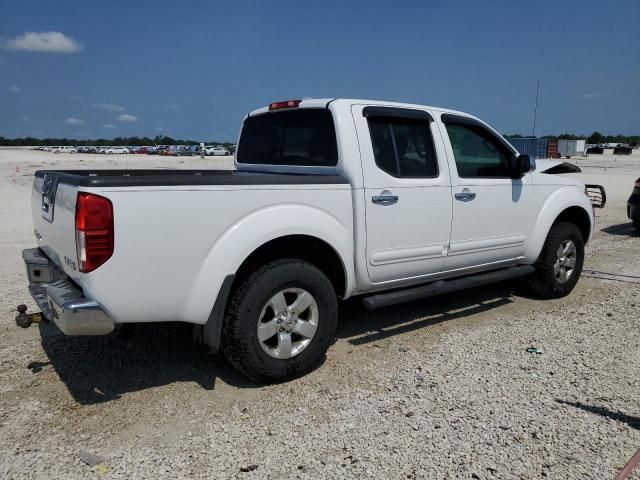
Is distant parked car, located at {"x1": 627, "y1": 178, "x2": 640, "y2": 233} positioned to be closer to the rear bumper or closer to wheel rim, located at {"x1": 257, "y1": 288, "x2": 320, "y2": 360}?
wheel rim, located at {"x1": 257, "y1": 288, "x2": 320, "y2": 360}

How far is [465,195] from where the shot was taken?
471cm

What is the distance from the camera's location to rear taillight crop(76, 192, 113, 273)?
2.97m

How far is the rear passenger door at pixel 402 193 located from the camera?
4129 mm

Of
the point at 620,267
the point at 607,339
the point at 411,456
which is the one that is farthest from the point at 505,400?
the point at 620,267

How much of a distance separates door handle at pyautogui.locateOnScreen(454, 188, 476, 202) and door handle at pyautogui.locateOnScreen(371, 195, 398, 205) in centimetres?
74

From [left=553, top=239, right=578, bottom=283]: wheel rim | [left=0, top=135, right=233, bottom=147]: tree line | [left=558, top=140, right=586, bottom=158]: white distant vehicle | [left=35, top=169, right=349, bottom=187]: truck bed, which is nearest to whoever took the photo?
[left=35, top=169, right=349, bottom=187]: truck bed

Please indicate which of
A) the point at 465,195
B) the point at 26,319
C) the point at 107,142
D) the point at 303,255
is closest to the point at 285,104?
the point at 303,255

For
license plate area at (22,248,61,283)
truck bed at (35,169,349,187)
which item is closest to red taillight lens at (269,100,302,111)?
truck bed at (35,169,349,187)

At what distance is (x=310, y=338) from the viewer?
3.84m

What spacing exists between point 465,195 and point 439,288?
2.73 ft

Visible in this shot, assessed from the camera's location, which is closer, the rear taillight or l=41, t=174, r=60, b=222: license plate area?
the rear taillight

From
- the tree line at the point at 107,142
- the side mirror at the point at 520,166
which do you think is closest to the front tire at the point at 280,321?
the side mirror at the point at 520,166

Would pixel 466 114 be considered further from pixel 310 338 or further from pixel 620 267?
pixel 620 267

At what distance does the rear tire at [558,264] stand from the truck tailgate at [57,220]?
14.8 feet
